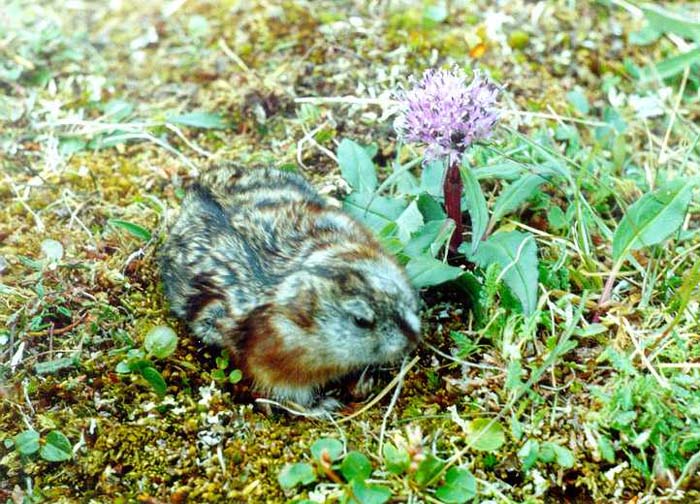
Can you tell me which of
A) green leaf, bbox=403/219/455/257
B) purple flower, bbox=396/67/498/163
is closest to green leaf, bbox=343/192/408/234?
green leaf, bbox=403/219/455/257

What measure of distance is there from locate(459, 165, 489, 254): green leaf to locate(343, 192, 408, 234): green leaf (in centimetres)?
47

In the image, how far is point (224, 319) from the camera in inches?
173

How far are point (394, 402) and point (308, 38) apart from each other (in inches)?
124

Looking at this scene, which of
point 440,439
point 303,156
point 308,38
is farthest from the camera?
point 308,38

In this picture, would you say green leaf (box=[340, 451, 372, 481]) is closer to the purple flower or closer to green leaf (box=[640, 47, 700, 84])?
the purple flower

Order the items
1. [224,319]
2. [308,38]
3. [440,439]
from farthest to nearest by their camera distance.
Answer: [308,38], [224,319], [440,439]

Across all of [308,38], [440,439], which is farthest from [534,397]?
[308,38]

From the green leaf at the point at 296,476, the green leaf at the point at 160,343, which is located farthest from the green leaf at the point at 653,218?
the green leaf at the point at 160,343

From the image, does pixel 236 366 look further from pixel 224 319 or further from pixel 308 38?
pixel 308 38

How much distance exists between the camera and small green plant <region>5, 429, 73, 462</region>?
13.3 ft

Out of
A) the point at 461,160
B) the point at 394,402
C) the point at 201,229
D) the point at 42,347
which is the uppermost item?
the point at 461,160

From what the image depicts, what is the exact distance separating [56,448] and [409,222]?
2096 mm

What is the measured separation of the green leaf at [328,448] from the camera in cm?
396

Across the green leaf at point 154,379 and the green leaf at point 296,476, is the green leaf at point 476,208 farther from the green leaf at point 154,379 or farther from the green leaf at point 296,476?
the green leaf at point 154,379
